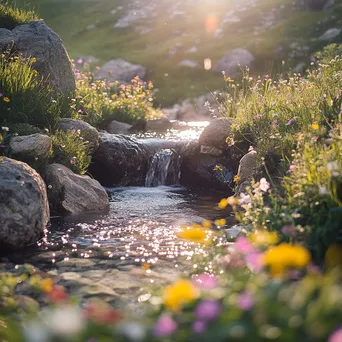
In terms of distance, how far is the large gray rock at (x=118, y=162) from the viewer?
11.4 metres

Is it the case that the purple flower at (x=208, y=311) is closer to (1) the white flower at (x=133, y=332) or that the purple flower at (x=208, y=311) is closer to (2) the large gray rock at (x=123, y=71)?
(1) the white flower at (x=133, y=332)

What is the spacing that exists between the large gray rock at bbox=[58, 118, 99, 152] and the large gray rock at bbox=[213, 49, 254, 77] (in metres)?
23.8

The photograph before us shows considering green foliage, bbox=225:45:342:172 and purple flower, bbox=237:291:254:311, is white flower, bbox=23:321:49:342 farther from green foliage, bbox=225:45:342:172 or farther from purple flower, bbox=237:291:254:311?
green foliage, bbox=225:45:342:172

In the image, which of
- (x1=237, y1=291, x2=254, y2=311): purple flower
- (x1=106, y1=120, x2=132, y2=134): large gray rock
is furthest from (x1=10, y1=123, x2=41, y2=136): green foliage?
(x1=106, y1=120, x2=132, y2=134): large gray rock

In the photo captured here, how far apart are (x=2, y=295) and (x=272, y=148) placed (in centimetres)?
553

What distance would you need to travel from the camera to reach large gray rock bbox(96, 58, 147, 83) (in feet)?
116

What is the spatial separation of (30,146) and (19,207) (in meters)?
2.08

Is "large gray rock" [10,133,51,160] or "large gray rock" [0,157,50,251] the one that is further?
"large gray rock" [10,133,51,160]

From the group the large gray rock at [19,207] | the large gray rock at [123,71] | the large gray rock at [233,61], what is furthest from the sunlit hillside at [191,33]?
the large gray rock at [19,207]

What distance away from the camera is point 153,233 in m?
6.80

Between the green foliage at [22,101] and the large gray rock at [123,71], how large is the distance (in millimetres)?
25197

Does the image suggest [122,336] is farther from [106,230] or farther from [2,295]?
[106,230]

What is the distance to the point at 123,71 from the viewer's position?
118 ft

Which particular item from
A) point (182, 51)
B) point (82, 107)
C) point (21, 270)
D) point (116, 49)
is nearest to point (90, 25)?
point (116, 49)
